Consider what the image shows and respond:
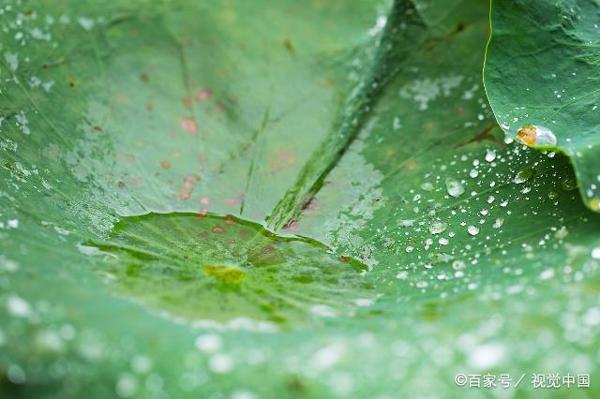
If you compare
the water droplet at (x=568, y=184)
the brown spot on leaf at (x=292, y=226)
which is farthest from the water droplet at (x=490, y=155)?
the brown spot on leaf at (x=292, y=226)

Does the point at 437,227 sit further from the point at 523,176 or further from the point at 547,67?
the point at 547,67

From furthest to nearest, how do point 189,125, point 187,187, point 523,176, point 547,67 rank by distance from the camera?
point 189,125 → point 187,187 → point 547,67 → point 523,176

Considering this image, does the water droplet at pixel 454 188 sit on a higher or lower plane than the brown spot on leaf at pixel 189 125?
lower

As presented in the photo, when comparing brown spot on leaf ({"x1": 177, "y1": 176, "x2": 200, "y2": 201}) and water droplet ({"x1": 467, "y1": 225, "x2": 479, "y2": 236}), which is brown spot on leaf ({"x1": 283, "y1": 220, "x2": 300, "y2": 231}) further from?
water droplet ({"x1": 467, "y1": 225, "x2": 479, "y2": 236})

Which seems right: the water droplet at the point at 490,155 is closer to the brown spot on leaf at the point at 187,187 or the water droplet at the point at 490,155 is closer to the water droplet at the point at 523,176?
the water droplet at the point at 523,176

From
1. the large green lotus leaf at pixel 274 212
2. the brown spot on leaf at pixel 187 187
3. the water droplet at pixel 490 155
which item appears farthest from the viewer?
the brown spot on leaf at pixel 187 187

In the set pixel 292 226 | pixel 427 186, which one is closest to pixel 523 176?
pixel 427 186
